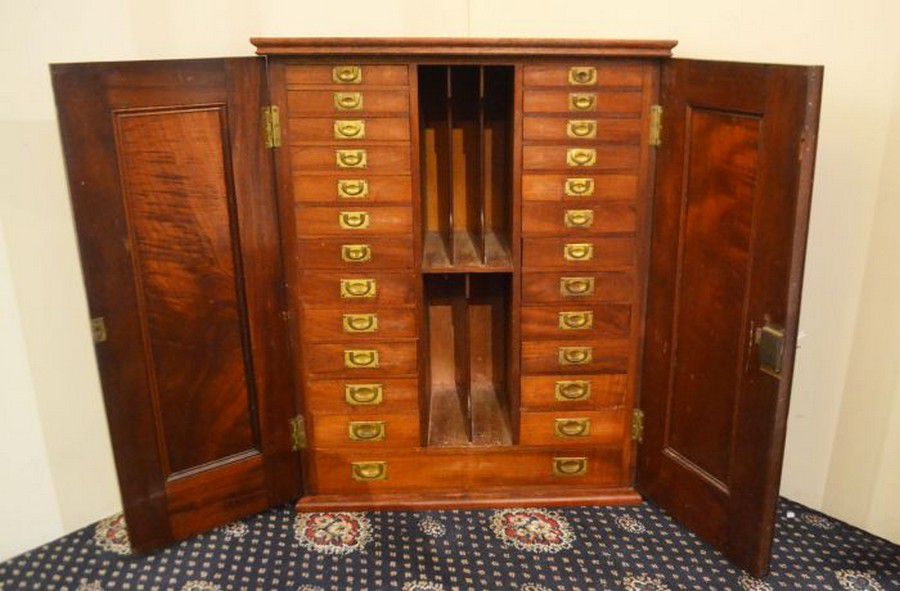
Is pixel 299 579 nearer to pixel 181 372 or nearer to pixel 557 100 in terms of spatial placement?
pixel 181 372

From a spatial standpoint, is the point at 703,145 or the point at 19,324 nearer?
the point at 703,145

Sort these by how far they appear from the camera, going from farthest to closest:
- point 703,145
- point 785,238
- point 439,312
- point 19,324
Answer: point 439,312 → point 19,324 → point 703,145 → point 785,238

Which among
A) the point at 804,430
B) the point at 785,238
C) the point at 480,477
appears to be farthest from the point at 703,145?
the point at 480,477

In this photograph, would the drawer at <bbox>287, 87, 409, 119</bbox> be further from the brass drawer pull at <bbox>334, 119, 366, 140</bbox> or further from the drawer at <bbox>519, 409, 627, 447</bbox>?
the drawer at <bbox>519, 409, 627, 447</bbox>

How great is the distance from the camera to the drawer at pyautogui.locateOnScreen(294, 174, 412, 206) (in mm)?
2381

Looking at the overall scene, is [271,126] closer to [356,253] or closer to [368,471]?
[356,253]

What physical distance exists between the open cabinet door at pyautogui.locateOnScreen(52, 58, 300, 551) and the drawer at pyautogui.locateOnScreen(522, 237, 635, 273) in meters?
0.81

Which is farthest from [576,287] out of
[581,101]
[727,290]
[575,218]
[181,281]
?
[181,281]

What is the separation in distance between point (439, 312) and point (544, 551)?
0.97m

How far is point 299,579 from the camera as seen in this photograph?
93.1 inches

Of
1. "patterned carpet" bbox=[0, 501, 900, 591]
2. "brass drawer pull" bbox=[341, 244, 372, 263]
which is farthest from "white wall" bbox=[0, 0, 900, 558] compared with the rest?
"brass drawer pull" bbox=[341, 244, 372, 263]

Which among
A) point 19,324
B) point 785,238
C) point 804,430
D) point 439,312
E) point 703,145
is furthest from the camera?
point 439,312

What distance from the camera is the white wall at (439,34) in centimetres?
233

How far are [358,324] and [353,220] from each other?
342 millimetres
